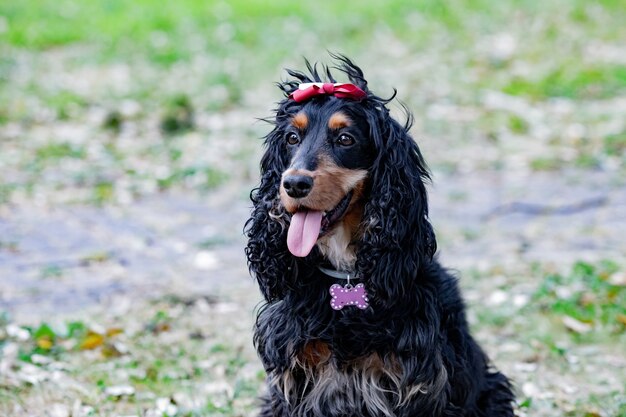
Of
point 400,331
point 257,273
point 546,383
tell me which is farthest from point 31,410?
point 546,383

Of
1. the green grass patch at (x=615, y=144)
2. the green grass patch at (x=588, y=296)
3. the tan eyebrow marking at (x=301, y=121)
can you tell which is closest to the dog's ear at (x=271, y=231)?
the tan eyebrow marking at (x=301, y=121)

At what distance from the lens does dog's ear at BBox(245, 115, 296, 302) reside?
12.8 ft

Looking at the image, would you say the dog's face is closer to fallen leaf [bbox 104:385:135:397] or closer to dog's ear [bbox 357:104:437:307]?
dog's ear [bbox 357:104:437:307]

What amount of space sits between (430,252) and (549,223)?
4412mm

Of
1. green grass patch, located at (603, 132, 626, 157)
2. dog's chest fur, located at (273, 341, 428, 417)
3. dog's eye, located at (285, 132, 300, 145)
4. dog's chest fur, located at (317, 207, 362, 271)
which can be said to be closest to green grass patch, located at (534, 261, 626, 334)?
dog's chest fur, located at (273, 341, 428, 417)

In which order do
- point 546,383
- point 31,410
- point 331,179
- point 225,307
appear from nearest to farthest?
point 331,179 → point 31,410 → point 546,383 → point 225,307

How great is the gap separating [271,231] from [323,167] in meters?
0.43

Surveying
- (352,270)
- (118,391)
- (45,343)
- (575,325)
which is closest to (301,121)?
(352,270)

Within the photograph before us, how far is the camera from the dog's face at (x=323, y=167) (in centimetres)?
365

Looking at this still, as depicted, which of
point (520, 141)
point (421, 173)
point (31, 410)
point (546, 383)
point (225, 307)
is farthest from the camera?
point (520, 141)

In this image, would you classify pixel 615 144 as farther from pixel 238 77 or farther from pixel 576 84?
pixel 238 77

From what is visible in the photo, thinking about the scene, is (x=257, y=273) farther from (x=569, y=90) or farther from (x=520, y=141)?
(x=569, y=90)

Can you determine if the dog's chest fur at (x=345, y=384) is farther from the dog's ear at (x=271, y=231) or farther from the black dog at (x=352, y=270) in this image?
the dog's ear at (x=271, y=231)

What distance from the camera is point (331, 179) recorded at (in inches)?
145
